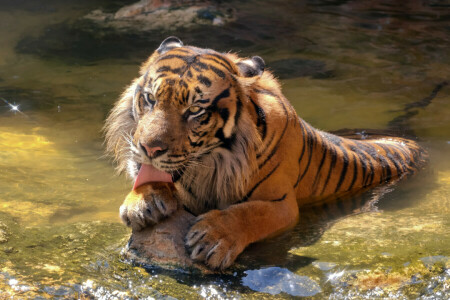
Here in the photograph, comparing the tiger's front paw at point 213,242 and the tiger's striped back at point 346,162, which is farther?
the tiger's striped back at point 346,162

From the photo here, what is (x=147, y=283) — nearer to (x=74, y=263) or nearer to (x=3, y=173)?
(x=74, y=263)

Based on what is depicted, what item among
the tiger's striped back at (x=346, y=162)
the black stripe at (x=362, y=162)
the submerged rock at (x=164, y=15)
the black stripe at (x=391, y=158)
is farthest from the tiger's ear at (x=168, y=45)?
the submerged rock at (x=164, y=15)

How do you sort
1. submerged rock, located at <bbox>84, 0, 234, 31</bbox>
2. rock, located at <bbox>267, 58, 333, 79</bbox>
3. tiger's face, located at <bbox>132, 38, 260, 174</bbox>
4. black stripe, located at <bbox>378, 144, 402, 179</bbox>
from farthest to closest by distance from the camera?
submerged rock, located at <bbox>84, 0, 234, 31</bbox>
rock, located at <bbox>267, 58, 333, 79</bbox>
black stripe, located at <bbox>378, 144, 402, 179</bbox>
tiger's face, located at <bbox>132, 38, 260, 174</bbox>

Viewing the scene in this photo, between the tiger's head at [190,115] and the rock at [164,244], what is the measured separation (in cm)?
26

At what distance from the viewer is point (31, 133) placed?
559 cm

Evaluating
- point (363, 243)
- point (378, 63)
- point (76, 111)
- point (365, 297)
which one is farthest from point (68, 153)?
point (378, 63)

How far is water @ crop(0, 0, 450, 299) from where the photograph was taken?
2.89 metres

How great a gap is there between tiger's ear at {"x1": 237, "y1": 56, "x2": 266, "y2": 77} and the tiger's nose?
2.48 ft

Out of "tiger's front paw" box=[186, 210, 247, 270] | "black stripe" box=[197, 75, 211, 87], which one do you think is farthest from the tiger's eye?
"tiger's front paw" box=[186, 210, 247, 270]

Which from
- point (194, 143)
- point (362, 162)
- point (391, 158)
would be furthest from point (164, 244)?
point (391, 158)

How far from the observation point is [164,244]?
10.1ft

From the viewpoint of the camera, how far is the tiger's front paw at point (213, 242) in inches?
117

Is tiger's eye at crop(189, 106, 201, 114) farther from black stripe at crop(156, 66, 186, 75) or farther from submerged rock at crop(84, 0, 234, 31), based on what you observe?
submerged rock at crop(84, 0, 234, 31)

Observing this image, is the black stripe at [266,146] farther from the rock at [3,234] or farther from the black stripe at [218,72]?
the rock at [3,234]
